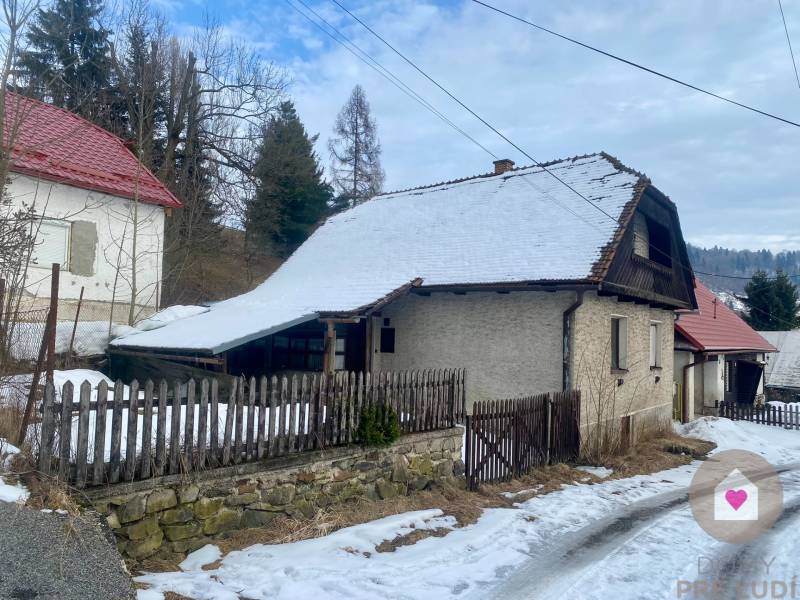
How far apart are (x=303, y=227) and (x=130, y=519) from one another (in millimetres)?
26677

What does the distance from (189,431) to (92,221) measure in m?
12.1

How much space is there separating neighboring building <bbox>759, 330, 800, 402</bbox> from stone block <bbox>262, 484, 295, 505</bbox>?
3028 centimetres

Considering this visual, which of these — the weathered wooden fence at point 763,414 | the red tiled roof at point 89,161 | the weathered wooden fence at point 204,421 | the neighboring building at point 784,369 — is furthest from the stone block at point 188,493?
the neighboring building at point 784,369

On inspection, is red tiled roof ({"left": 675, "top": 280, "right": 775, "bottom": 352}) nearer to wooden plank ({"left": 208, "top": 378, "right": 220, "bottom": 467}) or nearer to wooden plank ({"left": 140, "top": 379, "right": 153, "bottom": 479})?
wooden plank ({"left": 208, "top": 378, "right": 220, "bottom": 467})

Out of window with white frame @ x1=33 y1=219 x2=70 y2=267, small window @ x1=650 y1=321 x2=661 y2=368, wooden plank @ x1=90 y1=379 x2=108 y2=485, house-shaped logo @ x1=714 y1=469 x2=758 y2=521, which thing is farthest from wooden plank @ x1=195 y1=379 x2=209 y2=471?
small window @ x1=650 y1=321 x2=661 y2=368

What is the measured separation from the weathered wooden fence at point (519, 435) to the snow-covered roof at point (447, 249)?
8.51 feet

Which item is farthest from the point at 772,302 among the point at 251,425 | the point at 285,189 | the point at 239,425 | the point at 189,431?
the point at 189,431

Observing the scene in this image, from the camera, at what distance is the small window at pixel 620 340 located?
13.9 meters

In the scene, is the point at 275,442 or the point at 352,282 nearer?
the point at 275,442

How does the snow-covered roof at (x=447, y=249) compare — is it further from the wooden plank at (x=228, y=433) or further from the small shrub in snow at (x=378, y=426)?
the wooden plank at (x=228, y=433)

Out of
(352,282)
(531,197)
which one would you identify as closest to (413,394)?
(352,282)

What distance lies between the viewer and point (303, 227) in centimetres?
3091

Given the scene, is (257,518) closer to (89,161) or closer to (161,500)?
(161,500)

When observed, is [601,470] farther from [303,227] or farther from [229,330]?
[303,227]
